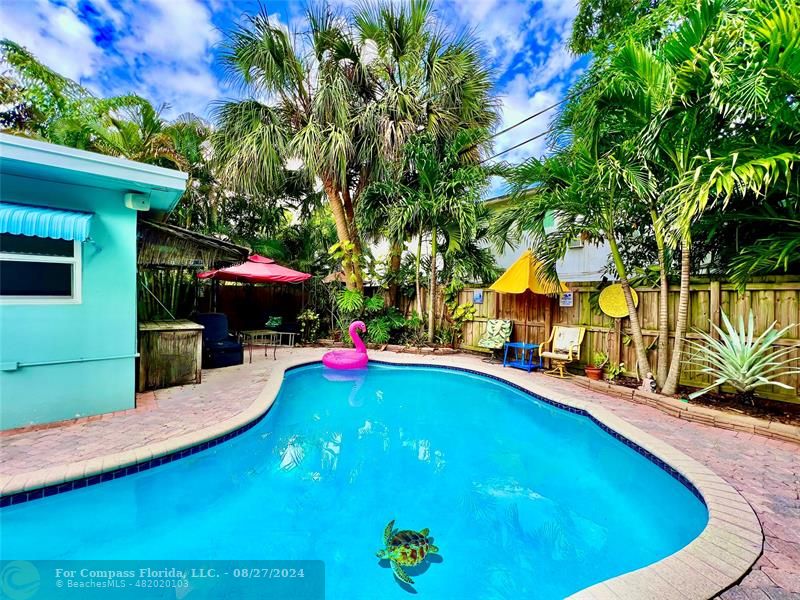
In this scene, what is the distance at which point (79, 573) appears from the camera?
248 cm

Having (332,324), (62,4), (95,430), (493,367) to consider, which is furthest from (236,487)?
(62,4)

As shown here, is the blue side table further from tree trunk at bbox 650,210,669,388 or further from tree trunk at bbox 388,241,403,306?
tree trunk at bbox 388,241,403,306

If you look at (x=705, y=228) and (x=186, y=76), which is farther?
(x=186, y=76)

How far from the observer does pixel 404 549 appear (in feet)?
8.43

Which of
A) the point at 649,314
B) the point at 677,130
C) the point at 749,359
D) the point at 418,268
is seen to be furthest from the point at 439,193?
the point at 749,359

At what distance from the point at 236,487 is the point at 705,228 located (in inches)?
286

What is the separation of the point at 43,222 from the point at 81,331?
1.39 metres

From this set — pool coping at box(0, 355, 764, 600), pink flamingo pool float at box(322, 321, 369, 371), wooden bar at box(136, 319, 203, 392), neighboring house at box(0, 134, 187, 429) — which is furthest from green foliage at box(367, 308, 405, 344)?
neighboring house at box(0, 134, 187, 429)

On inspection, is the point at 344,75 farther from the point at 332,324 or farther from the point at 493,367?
the point at 493,367

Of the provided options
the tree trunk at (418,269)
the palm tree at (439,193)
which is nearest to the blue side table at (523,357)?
the palm tree at (439,193)

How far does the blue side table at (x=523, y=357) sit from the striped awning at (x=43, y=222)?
26.1ft

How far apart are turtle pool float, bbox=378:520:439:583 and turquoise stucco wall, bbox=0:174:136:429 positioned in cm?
431

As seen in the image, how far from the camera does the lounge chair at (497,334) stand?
8.87 metres

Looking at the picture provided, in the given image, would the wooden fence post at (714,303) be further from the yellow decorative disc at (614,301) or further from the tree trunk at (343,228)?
the tree trunk at (343,228)
